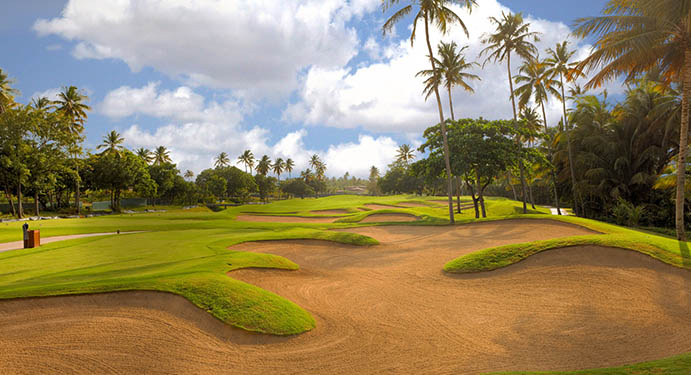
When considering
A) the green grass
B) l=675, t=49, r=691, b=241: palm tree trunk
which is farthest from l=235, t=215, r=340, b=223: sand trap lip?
the green grass

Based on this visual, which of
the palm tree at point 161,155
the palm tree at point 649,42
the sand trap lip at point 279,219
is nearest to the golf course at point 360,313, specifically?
the palm tree at point 649,42

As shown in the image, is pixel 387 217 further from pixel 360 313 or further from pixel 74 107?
pixel 74 107

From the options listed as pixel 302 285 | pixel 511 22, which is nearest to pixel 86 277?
pixel 302 285

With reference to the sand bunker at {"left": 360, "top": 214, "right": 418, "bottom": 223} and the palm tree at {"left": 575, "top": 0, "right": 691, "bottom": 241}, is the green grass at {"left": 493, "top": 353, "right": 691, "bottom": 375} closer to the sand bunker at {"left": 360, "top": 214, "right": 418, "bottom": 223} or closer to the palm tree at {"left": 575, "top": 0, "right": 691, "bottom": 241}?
the palm tree at {"left": 575, "top": 0, "right": 691, "bottom": 241}

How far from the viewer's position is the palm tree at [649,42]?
1347cm

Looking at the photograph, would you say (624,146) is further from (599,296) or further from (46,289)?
(46,289)

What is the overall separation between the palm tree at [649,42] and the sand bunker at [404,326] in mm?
9057

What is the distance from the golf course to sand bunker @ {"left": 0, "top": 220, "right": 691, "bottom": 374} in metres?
0.03

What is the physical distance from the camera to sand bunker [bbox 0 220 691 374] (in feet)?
18.4

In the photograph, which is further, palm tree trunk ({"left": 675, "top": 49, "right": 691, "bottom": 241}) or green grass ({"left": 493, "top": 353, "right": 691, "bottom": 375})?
palm tree trunk ({"left": 675, "top": 49, "right": 691, "bottom": 241})

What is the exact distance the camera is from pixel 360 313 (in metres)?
7.93

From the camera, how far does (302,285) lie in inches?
396

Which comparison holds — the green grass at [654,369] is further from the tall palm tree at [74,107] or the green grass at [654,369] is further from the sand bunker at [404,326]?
the tall palm tree at [74,107]

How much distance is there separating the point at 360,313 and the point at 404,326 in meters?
1.22
